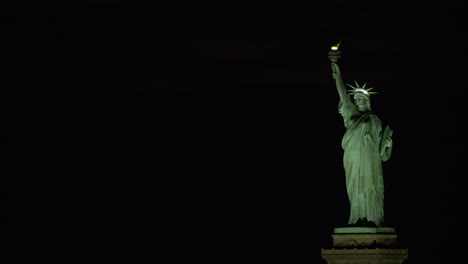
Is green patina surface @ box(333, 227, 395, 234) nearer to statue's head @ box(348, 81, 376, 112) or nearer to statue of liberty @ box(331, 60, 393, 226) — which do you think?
statue of liberty @ box(331, 60, 393, 226)

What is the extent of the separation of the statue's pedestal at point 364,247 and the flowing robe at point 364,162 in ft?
1.48

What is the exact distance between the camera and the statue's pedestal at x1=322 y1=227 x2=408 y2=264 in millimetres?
20031

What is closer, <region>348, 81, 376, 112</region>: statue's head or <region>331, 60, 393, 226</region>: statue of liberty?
<region>331, 60, 393, 226</region>: statue of liberty

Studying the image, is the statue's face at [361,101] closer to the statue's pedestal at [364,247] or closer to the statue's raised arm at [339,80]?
the statue's raised arm at [339,80]

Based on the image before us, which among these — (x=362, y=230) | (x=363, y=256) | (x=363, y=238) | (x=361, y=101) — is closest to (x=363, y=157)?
(x=361, y=101)

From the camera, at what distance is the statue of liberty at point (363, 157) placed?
818 inches

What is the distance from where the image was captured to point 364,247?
65.8 feet

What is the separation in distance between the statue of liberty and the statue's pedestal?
1.28 feet

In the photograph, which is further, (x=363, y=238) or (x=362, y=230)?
(x=362, y=230)

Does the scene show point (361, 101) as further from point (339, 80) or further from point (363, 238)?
point (363, 238)

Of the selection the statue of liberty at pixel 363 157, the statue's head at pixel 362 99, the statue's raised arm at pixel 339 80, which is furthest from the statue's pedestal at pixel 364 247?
the statue's raised arm at pixel 339 80

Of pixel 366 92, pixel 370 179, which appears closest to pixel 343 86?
pixel 366 92

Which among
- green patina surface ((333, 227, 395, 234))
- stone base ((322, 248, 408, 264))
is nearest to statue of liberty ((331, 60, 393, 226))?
green patina surface ((333, 227, 395, 234))

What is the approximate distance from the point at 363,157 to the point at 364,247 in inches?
78.7
